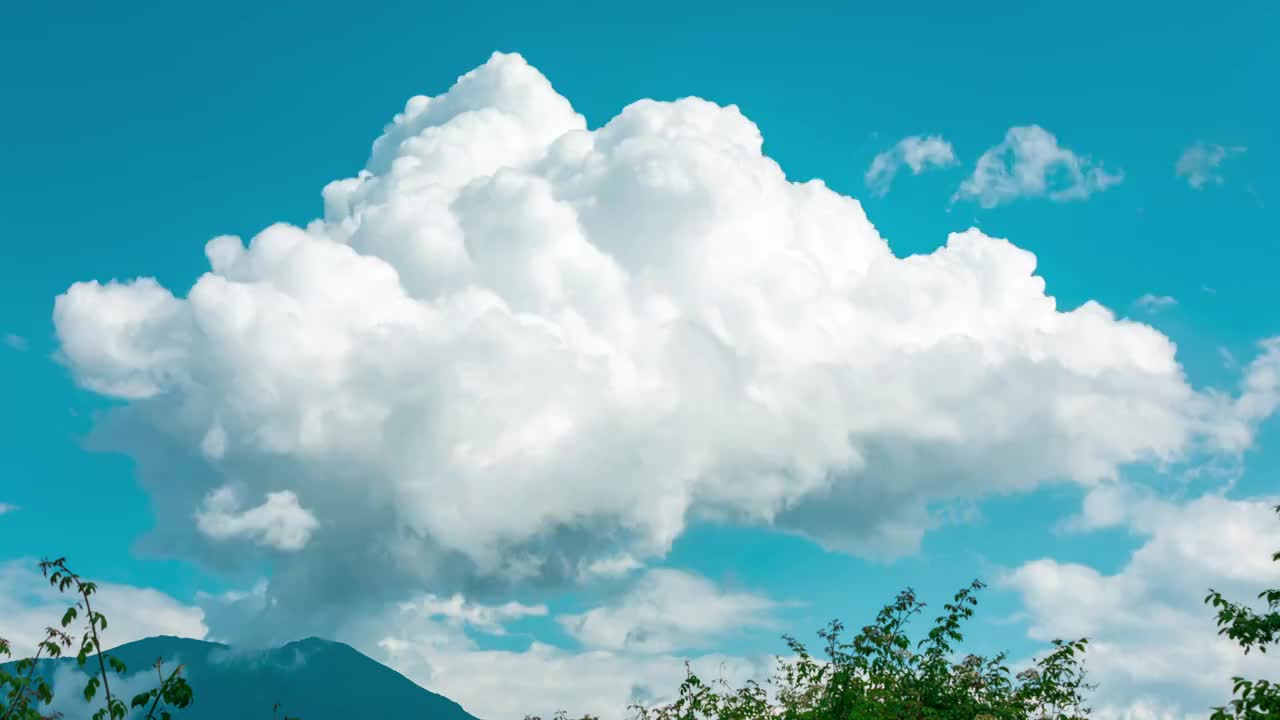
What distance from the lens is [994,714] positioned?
22.3m

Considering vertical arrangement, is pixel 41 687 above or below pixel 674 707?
below

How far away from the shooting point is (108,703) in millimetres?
11672

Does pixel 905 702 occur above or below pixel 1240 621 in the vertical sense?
below

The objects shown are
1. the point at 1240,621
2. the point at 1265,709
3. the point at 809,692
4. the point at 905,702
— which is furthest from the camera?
the point at 809,692

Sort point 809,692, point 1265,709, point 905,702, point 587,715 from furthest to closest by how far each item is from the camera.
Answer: point 587,715, point 809,692, point 905,702, point 1265,709

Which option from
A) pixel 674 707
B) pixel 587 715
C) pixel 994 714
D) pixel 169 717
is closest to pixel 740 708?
pixel 674 707

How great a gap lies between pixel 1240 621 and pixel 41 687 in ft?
67.4

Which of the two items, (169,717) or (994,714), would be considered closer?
(169,717)

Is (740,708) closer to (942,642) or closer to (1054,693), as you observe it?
(942,642)

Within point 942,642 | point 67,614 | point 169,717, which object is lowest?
point 169,717

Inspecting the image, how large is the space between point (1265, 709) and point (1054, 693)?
5.87 m

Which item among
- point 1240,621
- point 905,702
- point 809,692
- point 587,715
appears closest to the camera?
point 1240,621

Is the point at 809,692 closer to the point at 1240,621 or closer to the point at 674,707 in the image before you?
the point at 674,707

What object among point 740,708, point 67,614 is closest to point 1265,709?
point 740,708
